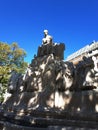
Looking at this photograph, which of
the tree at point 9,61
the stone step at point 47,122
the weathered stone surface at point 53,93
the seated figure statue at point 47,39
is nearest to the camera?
the stone step at point 47,122

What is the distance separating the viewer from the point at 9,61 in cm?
3291

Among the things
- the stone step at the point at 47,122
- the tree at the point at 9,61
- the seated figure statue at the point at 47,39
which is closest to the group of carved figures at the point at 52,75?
the seated figure statue at the point at 47,39

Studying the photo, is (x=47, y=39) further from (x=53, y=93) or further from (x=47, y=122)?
(x=47, y=122)

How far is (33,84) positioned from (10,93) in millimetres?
2786

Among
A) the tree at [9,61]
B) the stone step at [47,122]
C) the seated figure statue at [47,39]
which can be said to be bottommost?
the stone step at [47,122]

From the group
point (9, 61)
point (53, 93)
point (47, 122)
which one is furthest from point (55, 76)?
point (9, 61)

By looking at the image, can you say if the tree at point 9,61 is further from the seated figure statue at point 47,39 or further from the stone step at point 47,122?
the stone step at point 47,122

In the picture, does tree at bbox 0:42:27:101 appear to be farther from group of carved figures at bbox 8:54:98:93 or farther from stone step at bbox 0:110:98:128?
stone step at bbox 0:110:98:128

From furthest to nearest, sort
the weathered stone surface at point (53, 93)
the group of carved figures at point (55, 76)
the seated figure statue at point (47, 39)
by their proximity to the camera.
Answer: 1. the seated figure statue at point (47, 39)
2. the group of carved figures at point (55, 76)
3. the weathered stone surface at point (53, 93)

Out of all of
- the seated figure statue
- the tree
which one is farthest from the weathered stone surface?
the tree

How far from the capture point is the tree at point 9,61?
2923 cm

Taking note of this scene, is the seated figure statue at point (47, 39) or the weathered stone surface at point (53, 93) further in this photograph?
the seated figure statue at point (47, 39)

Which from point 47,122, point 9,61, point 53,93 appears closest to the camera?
point 47,122

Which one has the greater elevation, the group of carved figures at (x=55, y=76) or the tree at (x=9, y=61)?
the tree at (x=9, y=61)
